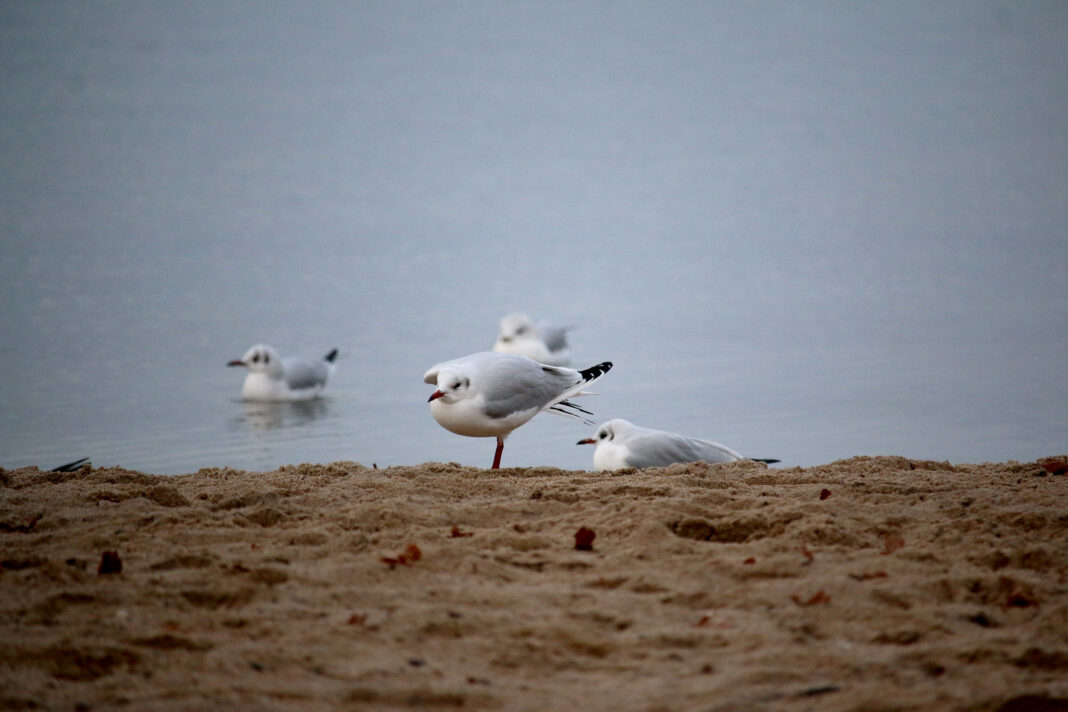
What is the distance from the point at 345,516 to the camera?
11.0ft

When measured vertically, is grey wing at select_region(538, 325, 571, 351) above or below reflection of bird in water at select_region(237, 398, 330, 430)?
above

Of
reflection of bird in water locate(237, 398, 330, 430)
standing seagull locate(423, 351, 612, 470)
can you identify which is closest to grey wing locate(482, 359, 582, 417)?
standing seagull locate(423, 351, 612, 470)

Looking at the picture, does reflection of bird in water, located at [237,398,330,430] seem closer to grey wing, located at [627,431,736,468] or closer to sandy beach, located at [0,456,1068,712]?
grey wing, located at [627,431,736,468]

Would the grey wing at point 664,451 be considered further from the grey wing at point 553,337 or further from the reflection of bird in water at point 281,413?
the grey wing at point 553,337

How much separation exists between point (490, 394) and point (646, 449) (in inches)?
32.1

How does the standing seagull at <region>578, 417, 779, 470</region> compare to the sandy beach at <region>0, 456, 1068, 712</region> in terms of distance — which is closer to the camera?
the sandy beach at <region>0, 456, 1068, 712</region>

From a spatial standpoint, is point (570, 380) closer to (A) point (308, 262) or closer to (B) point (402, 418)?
(B) point (402, 418)

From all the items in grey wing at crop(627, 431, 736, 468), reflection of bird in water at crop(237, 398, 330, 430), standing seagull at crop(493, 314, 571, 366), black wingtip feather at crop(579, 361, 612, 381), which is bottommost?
grey wing at crop(627, 431, 736, 468)

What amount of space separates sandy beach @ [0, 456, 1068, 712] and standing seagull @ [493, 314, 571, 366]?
22.9ft

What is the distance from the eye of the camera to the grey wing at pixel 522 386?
5.08 m

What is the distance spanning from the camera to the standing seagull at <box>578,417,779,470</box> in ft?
17.1

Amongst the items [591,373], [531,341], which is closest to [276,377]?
[531,341]

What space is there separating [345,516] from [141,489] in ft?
3.09

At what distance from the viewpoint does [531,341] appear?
1100 cm
